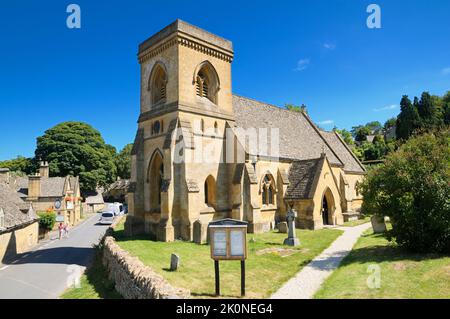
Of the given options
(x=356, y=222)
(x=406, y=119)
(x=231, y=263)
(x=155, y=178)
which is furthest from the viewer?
(x=406, y=119)

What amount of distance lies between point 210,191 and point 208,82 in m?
8.34

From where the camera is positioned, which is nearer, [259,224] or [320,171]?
[259,224]

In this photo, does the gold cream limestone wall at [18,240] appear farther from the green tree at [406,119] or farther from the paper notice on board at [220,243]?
the green tree at [406,119]

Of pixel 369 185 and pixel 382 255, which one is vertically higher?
pixel 369 185

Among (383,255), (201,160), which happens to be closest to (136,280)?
(383,255)

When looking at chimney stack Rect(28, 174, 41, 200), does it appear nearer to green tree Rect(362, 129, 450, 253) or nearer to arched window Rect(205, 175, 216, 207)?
arched window Rect(205, 175, 216, 207)

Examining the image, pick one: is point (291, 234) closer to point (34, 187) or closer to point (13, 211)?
point (13, 211)

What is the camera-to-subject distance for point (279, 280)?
38.9 ft

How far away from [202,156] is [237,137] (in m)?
3.45

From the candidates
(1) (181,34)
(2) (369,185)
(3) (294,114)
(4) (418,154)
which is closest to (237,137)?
(1) (181,34)

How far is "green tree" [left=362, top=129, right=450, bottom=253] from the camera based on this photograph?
1295 centimetres

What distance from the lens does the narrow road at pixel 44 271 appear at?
13.9 m

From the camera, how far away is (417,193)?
1343 cm
